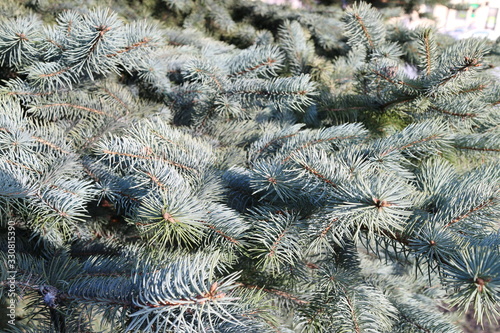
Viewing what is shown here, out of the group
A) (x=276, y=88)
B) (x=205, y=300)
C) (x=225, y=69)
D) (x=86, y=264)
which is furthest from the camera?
(x=225, y=69)

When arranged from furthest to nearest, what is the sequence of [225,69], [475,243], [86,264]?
[225,69], [86,264], [475,243]

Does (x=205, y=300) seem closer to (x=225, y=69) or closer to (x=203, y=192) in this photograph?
(x=203, y=192)

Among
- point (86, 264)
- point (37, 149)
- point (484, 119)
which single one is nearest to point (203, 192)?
point (86, 264)

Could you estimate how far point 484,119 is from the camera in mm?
787

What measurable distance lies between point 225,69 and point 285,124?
0.65 ft

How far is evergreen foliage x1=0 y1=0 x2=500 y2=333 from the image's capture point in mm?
494

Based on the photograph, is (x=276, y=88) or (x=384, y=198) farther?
(x=276, y=88)

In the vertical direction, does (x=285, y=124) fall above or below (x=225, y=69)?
below

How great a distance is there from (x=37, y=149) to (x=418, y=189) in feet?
2.19

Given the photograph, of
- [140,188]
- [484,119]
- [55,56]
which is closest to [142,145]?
[140,188]

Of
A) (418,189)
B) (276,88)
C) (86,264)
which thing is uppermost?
(276,88)

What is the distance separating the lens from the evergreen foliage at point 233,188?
19.5 inches

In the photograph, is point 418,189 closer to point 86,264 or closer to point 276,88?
point 276,88

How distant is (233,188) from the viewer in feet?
2.25
